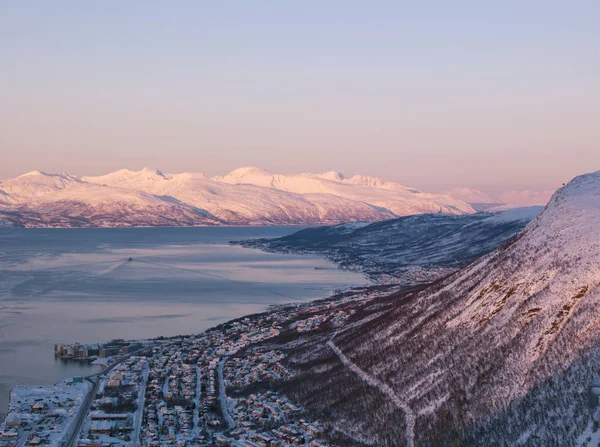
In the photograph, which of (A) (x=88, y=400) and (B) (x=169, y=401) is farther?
(A) (x=88, y=400)

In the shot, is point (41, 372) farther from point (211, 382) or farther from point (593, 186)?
point (593, 186)

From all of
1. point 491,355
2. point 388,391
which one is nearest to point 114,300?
point 388,391

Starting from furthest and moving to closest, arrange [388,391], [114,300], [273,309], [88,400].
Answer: [114,300]
[273,309]
[88,400]
[388,391]

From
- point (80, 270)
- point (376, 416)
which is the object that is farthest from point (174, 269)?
point (376, 416)

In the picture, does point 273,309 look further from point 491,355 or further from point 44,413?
point 491,355

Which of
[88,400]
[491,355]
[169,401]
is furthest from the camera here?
[88,400]

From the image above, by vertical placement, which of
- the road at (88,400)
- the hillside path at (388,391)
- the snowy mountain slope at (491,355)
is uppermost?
the snowy mountain slope at (491,355)

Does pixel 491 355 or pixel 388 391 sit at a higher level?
pixel 491 355

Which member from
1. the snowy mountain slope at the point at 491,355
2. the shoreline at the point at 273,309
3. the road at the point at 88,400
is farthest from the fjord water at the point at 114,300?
the snowy mountain slope at the point at 491,355

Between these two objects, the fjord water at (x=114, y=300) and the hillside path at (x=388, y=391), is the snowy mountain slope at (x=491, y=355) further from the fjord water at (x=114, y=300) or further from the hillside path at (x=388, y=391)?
the fjord water at (x=114, y=300)
